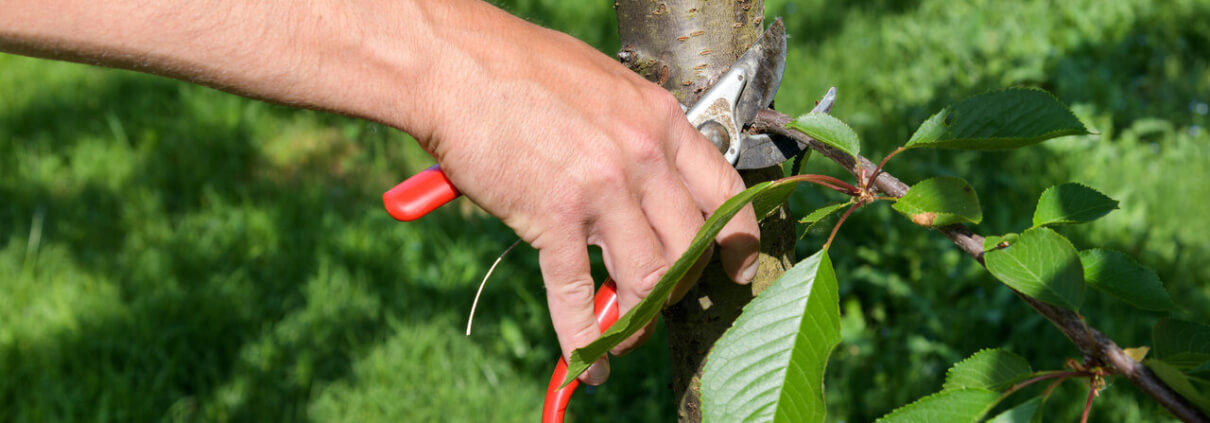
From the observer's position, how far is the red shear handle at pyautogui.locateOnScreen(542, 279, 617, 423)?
1434 millimetres

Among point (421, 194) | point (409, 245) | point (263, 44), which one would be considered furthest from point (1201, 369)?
point (409, 245)

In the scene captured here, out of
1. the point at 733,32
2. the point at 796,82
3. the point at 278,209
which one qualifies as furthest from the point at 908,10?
the point at 733,32

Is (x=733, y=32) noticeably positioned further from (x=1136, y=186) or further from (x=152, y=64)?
(x=1136, y=186)

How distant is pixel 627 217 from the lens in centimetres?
125

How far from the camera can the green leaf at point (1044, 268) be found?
997 millimetres

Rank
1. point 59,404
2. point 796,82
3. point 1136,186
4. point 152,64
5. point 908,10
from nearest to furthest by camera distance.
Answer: point 152,64
point 59,404
point 1136,186
point 796,82
point 908,10

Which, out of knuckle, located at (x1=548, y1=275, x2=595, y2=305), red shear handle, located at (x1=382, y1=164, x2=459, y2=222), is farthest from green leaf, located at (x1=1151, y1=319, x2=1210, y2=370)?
red shear handle, located at (x1=382, y1=164, x2=459, y2=222)

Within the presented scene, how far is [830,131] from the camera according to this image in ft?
4.00

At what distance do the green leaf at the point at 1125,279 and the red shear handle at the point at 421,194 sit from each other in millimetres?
857

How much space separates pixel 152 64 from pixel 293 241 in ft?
7.71

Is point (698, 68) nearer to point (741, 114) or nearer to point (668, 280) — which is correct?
point (741, 114)

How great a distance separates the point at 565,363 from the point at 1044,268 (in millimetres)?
735

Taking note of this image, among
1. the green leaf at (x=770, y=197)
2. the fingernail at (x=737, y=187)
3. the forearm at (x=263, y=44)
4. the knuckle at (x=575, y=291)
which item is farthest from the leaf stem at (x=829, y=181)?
the forearm at (x=263, y=44)

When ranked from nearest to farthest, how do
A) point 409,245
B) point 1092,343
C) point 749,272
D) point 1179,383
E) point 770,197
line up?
point 1179,383, point 1092,343, point 770,197, point 749,272, point 409,245
